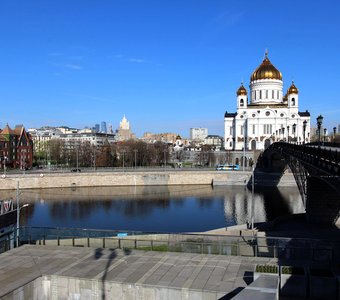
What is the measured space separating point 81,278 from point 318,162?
1609 cm

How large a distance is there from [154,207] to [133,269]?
3564cm

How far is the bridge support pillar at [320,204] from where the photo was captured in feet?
109

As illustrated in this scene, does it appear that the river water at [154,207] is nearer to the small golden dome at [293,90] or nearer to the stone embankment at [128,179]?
the stone embankment at [128,179]

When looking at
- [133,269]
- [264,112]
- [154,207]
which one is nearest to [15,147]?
[154,207]

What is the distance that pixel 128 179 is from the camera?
2854 inches

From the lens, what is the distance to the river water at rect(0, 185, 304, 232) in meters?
41.6

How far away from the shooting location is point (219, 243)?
1791 cm

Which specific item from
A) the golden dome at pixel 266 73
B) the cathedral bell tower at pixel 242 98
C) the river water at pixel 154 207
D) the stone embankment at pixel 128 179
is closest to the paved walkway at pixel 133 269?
the river water at pixel 154 207

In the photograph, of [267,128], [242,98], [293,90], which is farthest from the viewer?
[242,98]

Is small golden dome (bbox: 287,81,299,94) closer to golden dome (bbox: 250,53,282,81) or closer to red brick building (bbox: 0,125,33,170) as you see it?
golden dome (bbox: 250,53,282,81)

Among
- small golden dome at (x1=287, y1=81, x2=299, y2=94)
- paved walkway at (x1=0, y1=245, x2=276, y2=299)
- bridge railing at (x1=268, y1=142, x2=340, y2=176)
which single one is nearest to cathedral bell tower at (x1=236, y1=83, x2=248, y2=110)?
small golden dome at (x1=287, y1=81, x2=299, y2=94)

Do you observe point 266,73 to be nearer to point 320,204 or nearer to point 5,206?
point 320,204

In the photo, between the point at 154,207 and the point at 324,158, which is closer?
the point at 324,158

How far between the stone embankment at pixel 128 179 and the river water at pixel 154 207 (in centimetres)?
221
